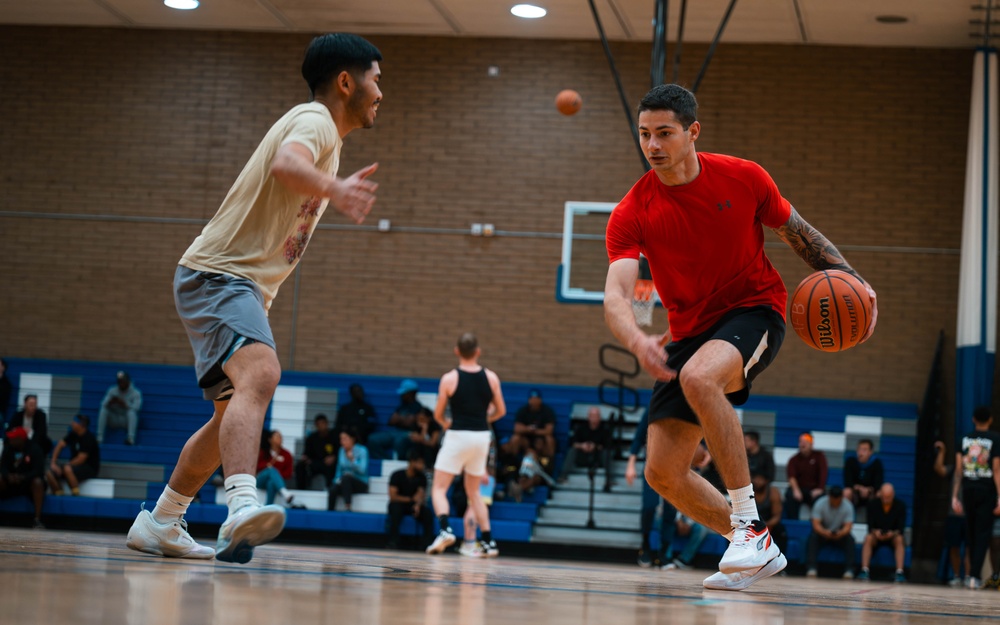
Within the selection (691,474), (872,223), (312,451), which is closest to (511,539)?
(312,451)

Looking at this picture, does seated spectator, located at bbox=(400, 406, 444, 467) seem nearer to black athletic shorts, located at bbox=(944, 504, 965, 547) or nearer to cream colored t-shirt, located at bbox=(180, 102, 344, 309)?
black athletic shorts, located at bbox=(944, 504, 965, 547)

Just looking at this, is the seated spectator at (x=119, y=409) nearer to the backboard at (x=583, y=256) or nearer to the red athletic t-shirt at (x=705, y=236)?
the backboard at (x=583, y=256)

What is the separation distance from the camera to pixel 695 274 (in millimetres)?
4418

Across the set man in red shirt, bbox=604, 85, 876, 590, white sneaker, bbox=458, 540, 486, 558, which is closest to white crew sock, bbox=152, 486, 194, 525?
man in red shirt, bbox=604, 85, 876, 590

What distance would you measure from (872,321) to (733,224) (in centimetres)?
73

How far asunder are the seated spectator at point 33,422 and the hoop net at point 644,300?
24.7 feet

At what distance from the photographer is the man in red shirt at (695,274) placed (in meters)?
4.26

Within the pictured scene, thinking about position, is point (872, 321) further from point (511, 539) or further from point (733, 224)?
point (511, 539)

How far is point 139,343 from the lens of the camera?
15.9 meters

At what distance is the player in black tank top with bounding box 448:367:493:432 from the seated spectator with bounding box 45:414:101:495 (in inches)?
238

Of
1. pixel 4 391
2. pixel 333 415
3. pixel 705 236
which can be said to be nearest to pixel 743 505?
pixel 705 236

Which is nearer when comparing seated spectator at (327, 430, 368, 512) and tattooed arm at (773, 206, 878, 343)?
tattooed arm at (773, 206, 878, 343)

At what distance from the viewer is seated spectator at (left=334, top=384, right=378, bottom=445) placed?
46.1ft

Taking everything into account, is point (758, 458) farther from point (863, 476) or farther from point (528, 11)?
point (528, 11)
